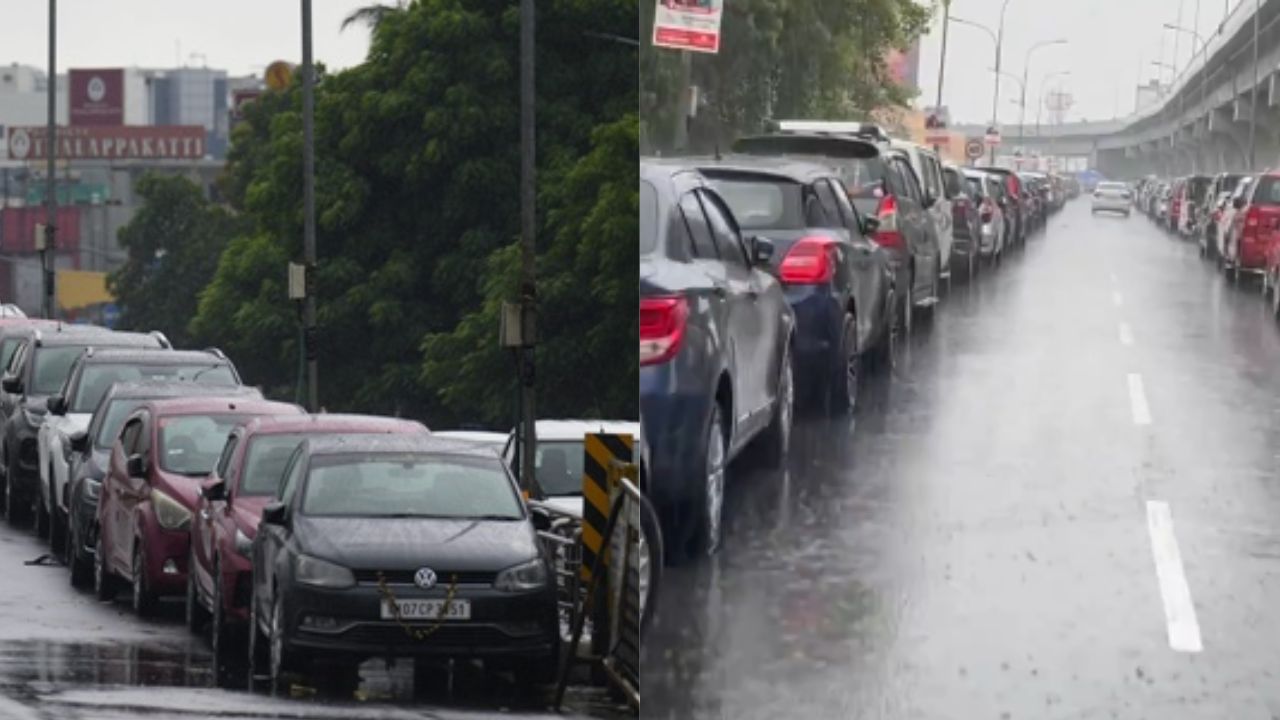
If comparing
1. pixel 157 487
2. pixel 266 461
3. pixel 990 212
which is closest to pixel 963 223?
pixel 990 212

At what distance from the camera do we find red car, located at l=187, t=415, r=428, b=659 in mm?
16219

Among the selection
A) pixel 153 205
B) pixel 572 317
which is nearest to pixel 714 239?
pixel 572 317

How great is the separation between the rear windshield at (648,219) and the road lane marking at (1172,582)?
2.78ft

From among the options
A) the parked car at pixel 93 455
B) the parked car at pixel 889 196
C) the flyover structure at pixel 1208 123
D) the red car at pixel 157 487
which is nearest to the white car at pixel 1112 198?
the flyover structure at pixel 1208 123

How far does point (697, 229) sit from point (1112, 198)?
1.51 metres

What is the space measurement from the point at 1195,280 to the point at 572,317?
32413 millimetres

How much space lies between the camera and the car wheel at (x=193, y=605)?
17.6 metres

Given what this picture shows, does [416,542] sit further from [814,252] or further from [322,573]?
[814,252]

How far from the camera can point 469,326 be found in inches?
1670

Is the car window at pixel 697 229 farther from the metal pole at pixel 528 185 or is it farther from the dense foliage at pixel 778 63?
the metal pole at pixel 528 185

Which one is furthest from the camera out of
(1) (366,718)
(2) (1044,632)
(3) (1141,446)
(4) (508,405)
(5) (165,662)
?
(4) (508,405)

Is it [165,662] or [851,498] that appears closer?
[851,498]

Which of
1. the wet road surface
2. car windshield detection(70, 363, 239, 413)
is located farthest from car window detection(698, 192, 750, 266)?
car windshield detection(70, 363, 239, 413)

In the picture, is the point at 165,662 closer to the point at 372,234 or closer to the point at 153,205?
the point at 372,234
